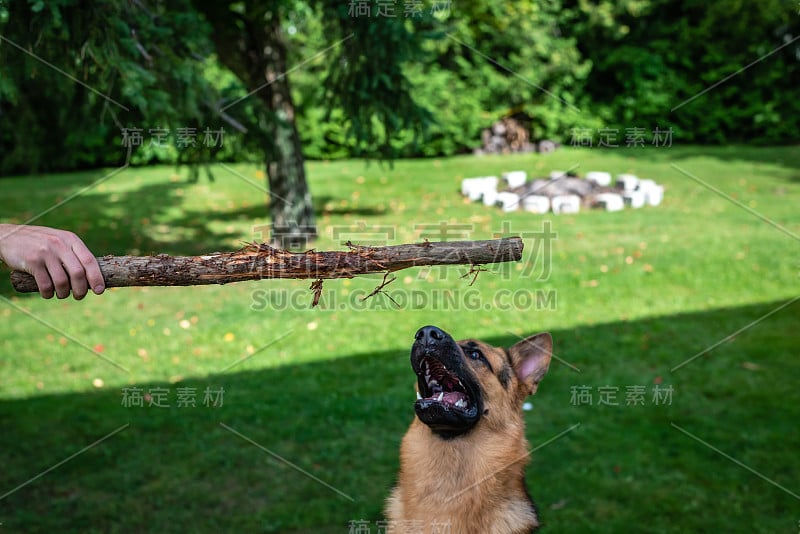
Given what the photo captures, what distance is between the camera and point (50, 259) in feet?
7.91

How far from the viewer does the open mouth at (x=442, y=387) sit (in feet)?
12.5

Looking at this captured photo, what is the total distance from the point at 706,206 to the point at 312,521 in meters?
12.8

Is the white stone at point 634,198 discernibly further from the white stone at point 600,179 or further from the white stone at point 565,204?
the white stone at point 565,204

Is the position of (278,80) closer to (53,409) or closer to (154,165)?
(53,409)

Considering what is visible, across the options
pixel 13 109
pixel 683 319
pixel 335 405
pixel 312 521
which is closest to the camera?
pixel 312 521

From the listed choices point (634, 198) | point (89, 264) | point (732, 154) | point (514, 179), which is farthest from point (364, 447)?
point (732, 154)

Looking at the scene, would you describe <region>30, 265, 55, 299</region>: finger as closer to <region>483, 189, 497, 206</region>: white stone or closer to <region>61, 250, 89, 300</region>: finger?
<region>61, 250, 89, 300</region>: finger

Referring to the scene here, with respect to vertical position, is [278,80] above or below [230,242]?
above

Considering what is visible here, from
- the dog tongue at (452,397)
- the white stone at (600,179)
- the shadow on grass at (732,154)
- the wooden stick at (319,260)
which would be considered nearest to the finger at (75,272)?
the wooden stick at (319,260)

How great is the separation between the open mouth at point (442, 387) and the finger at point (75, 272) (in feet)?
6.16

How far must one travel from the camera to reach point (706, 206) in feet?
49.4

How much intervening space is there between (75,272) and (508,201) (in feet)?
42.1

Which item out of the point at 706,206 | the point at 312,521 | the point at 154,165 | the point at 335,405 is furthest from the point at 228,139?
the point at 154,165

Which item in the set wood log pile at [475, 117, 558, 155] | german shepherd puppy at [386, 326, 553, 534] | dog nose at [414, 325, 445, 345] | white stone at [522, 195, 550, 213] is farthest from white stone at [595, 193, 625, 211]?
dog nose at [414, 325, 445, 345]
